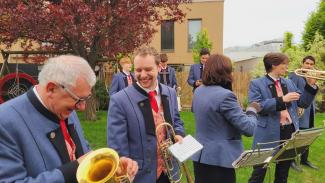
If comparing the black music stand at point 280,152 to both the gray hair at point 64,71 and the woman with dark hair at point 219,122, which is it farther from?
the gray hair at point 64,71

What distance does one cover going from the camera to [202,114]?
4051 mm

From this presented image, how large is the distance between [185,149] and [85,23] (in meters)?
5.60

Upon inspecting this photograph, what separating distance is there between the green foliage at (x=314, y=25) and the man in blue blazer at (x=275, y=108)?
15.4 metres

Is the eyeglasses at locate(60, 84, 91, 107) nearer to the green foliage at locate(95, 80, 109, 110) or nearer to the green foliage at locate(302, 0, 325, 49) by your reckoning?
the green foliage at locate(95, 80, 109, 110)

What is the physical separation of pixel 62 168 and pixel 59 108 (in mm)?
365

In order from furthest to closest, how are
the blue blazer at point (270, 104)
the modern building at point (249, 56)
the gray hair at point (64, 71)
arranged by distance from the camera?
the modern building at point (249, 56) → the blue blazer at point (270, 104) → the gray hair at point (64, 71)

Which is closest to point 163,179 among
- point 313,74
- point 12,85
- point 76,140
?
point 76,140

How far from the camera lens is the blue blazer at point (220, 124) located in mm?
3839

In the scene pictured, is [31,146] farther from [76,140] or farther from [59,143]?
[76,140]

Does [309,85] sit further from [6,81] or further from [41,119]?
[6,81]

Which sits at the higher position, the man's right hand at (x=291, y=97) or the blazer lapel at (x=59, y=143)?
the blazer lapel at (x=59, y=143)

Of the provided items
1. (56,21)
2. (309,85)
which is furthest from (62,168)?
(56,21)

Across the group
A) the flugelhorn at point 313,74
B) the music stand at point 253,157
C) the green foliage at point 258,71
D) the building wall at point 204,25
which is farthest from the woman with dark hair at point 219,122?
the building wall at point 204,25

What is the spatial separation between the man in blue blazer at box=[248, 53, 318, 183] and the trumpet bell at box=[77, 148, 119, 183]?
3.06 m
